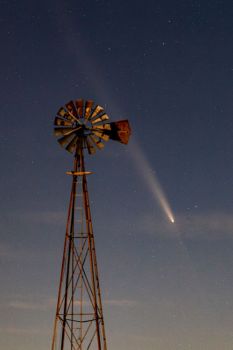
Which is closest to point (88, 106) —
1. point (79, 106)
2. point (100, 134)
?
point (79, 106)

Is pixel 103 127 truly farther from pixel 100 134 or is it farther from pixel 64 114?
pixel 64 114

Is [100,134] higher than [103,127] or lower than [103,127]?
lower

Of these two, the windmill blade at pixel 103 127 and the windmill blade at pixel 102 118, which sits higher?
the windmill blade at pixel 102 118

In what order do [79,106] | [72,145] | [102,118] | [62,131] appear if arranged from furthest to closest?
[102,118], [79,106], [72,145], [62,131]

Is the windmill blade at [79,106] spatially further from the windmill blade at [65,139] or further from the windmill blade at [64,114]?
the windmill blade at [65,139]

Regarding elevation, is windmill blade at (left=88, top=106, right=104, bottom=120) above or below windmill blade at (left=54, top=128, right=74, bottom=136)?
above

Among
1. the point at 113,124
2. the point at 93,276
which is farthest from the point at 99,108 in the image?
the point at 93,276

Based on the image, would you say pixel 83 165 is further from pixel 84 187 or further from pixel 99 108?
pixel 99 108

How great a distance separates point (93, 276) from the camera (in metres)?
28.3

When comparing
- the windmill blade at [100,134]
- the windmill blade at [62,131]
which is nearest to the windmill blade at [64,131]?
the windmill blade at [62,131]

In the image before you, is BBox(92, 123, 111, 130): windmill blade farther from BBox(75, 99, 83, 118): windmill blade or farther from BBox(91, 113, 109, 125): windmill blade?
BBox(75, 99, 83, 118): windmill blade

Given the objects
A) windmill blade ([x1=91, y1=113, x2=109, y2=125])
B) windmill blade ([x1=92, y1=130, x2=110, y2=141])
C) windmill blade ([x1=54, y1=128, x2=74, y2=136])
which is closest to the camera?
windmill blade ([x1=54, y1=128, x2=74, y2=136])

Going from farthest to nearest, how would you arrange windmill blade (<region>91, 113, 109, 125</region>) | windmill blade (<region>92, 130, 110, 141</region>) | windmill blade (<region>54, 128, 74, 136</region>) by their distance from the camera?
1. windmill blade (<region>91, 113, 109, 125</region>)
2. windmill blade (<region>92, 130, 110, 141</region>)
3. windmill blade (<region>54, 128, 74, 136</region>)

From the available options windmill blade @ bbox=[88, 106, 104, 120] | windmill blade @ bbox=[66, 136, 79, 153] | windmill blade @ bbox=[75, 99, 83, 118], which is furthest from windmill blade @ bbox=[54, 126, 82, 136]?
windmill blade @ bbox=[88, 106, 104, 120]
